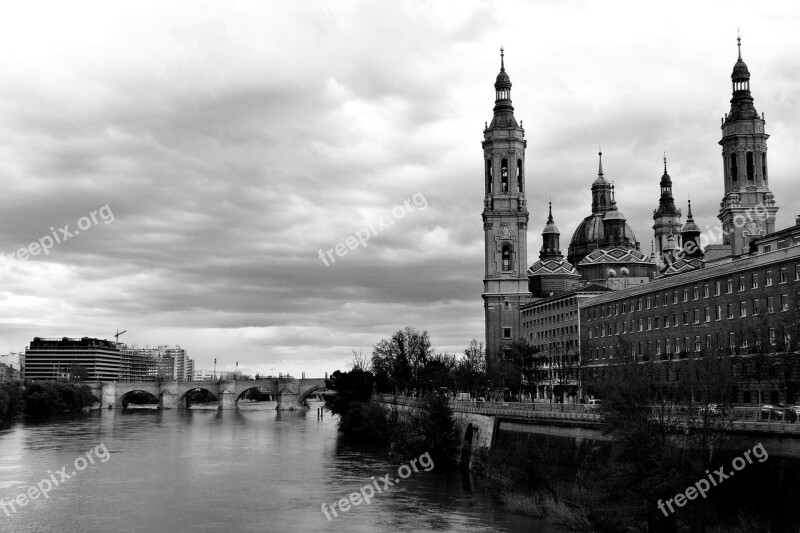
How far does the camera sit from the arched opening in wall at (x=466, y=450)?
6397cm

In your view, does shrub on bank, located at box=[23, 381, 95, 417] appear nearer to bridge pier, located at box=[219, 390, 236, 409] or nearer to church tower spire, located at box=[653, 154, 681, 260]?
bridge pier, located at box=[219, 390, 236, 409]

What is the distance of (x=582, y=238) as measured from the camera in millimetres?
169500

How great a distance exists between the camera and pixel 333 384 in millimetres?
126812

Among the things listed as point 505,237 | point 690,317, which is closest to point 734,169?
point 505,237

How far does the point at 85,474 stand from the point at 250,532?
25.0m

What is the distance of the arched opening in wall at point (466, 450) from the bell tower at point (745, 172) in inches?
2169

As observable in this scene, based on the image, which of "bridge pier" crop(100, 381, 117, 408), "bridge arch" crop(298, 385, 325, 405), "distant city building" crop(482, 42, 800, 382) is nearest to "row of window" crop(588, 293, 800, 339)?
"distant city building" crop(482, 42, 800, 382)

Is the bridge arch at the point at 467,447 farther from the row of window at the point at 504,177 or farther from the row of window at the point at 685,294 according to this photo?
the row of window at the point at 504,177

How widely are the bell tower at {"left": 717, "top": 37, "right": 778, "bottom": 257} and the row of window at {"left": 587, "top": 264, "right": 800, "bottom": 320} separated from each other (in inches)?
941

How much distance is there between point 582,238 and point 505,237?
Answer: 99.0 feet

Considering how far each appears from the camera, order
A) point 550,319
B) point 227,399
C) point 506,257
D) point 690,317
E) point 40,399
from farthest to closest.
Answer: point 227,399 → point 506,257 → point 40,399 → point 550,319 → point 690,317

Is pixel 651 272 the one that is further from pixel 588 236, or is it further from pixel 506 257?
pixel 506 257

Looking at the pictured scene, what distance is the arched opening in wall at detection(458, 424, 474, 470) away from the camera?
210 ft

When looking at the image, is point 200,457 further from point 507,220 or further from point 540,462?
point 507,220
